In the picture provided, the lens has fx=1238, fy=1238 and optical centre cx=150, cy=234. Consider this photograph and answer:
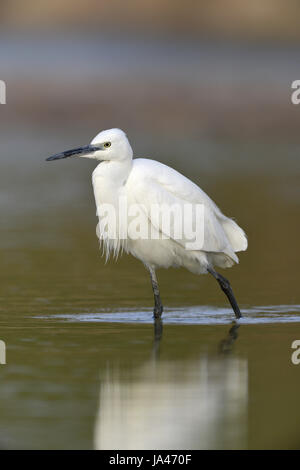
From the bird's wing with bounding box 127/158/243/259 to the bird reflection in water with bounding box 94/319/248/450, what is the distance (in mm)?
1527

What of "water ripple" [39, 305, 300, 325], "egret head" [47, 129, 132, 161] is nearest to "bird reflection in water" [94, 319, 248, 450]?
"water ripple" [39, 305, 300, 325]

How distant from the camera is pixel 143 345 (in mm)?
7941

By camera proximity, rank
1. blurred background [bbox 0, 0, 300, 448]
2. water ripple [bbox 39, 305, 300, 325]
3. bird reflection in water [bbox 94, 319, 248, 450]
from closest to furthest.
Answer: bird reflection in water [bbox 94, 319, 248, 450]
blurred background [bbox 0, 0, 300, 448]
water ripple [bbox 39, 305, 300, 325]

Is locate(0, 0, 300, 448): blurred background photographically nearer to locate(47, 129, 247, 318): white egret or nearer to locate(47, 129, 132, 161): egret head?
Answer: locate(47, 129, 247, 318): white egret

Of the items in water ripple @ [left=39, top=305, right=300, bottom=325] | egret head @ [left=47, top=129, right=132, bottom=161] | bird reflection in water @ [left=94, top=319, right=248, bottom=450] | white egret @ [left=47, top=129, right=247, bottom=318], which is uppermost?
egret head @ [left=47, top=129, right=132, bottom=161]

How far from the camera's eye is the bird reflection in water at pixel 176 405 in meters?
5.85

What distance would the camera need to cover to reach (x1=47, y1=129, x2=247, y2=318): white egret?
8.88m

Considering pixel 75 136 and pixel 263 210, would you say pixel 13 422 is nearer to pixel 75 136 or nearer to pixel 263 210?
pixel 263 210

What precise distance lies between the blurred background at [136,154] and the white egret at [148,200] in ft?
1.65

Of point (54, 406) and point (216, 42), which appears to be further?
point (216, 42)

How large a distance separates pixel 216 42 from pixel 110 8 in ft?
13.3

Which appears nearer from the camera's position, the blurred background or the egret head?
the blurred background

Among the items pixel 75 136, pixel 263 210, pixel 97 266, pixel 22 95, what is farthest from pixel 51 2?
pixel 97 266

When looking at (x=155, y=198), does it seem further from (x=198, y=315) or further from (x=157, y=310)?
(x=198, y=315)
